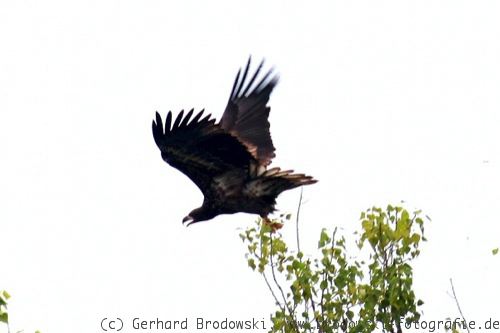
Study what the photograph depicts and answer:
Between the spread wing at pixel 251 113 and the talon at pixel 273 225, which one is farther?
the spread wing at pixel 251 113

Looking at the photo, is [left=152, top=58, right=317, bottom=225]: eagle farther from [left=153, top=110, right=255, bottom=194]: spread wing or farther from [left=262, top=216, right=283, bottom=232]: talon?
[left=262, top=216, right=283, bottom=232]: talon

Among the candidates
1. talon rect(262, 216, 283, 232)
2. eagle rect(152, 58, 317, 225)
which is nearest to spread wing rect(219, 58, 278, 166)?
eagle rect(152, 58, 317, 225)

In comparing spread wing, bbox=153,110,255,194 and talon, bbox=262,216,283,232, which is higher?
spread wing, bbox=153,110,255,194

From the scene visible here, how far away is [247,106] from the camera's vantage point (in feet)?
45.3

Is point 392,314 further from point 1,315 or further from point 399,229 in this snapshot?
point 1,315

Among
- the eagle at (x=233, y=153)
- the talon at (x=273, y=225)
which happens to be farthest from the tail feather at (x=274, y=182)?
the talon at (x=273, y=225)

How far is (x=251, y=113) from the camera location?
1377 cm

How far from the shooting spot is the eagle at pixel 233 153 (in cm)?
1264

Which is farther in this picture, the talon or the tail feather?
the tail feather

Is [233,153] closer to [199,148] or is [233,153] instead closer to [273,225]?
[199,148]

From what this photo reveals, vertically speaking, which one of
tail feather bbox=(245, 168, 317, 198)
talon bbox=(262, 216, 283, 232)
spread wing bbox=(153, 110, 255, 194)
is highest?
spread wing bbox=(153, 110, 255, 194)

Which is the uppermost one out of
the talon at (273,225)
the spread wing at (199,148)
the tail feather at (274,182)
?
the spread wing at (199,148)

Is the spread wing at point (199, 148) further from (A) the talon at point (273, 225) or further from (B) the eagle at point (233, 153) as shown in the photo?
(A) the talon at point (273, 225)

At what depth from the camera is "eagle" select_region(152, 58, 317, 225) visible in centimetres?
1264
